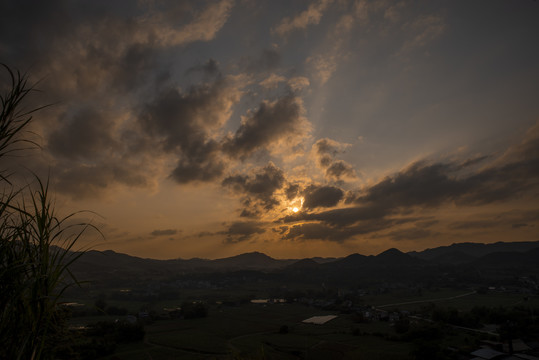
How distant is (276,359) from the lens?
140 feet

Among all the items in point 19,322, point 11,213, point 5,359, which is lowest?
point 5,359

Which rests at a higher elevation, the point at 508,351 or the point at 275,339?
the point at 508,351

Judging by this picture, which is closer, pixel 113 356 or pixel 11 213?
pixel 11 213

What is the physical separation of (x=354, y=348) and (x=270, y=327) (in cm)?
2684

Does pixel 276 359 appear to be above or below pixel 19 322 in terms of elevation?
below

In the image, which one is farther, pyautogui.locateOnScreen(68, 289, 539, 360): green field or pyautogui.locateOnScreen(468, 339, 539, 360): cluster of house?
pyautogui.locateOnScreen(68, 289, 539, 360): green field

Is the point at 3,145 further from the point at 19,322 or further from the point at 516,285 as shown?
the point at 516,285

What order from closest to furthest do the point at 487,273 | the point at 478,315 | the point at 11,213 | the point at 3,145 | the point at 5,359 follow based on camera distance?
the point at 5,359 < the point at 3,145 < the point at 11,213 < the point at 478,315 < the point at 487,273

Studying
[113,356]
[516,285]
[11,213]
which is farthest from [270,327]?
[516,285]

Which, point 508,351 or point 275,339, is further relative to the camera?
point 275,339

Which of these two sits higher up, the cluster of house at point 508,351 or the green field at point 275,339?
the cluster of house at point 508,351

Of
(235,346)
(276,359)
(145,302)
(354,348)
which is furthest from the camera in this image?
(145,302)

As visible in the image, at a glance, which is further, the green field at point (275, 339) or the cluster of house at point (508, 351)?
the green field at point (275, 339)

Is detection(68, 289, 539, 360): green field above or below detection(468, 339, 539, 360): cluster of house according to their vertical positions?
below
